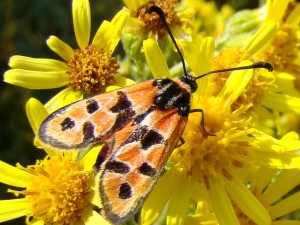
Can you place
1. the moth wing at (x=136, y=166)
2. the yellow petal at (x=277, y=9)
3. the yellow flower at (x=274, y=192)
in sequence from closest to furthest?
the moth wing at (x=136, y=166) → the yellow flower at (x=274, y=192) → the yellow petal at (x=277, y=9)

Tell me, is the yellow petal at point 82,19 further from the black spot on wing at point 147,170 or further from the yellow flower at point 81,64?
the black spot on wing at point 147,170

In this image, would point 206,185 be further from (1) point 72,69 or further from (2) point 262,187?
(1) point 72,69

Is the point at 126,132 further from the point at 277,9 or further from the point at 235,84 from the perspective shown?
the point at 277,9

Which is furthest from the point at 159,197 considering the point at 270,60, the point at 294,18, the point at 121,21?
the point at 294,18

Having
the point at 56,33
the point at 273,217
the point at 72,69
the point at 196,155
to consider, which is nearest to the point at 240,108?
the point at 196,155

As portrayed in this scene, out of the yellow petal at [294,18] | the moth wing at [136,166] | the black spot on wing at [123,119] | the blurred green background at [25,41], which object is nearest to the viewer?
the moth wing at [136,166]

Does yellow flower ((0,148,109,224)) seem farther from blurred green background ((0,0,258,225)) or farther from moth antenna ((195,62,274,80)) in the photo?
blurred green background ((0,0,258,225))

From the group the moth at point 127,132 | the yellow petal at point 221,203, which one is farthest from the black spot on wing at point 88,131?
the yellow petal at point 221,203

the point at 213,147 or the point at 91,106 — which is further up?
the point at 91,106
